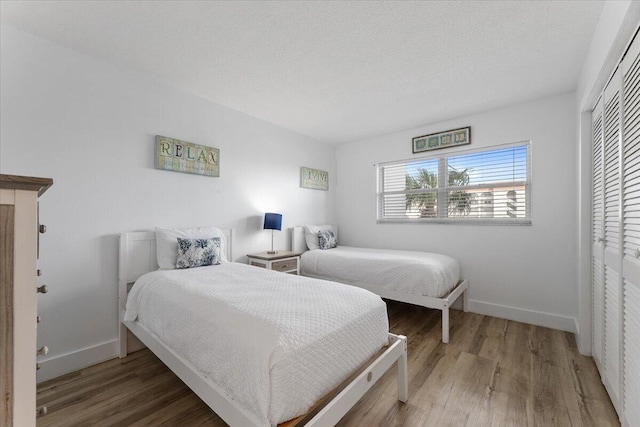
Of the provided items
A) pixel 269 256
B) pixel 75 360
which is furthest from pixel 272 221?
pixel 75 360

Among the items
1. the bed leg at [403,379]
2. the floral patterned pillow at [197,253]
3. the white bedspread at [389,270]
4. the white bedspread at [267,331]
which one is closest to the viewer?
the white bedspread at [267,331]

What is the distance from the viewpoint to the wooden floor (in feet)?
5.21

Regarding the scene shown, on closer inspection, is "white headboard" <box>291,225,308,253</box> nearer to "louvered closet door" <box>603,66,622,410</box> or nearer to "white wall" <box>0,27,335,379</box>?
"white wall" <box>0,27,335,379</box>

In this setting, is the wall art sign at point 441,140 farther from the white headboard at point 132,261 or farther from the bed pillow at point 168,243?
the white headboard at point 132,261

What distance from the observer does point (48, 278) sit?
78.1 inches

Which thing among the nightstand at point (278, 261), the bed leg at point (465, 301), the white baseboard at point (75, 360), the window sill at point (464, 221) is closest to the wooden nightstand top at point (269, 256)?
the nightstand at point (278, 261)

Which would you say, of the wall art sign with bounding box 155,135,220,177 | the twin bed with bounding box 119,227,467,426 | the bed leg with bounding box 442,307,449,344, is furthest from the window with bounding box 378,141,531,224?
the wall art sign with bounding box 155,135,220,177

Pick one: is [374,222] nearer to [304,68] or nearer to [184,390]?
[304,68]

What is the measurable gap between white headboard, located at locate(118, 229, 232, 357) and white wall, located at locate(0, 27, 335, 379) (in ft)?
0.22

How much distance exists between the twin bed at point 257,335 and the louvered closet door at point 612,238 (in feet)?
3.39

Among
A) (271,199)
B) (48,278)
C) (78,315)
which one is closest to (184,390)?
(78,315)

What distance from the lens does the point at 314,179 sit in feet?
13.8

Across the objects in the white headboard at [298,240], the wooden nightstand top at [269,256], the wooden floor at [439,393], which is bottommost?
the wooden floor at [439,393]

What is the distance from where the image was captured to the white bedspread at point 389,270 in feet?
8.79
